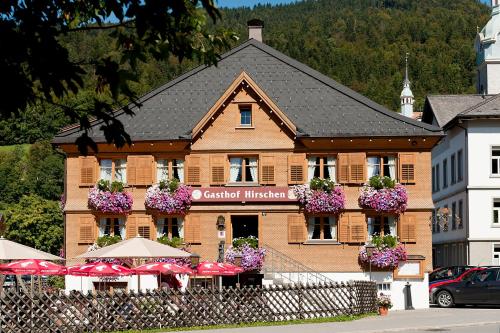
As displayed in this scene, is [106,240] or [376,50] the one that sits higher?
[376,50]

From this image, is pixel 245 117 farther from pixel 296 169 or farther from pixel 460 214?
pixel 460 214

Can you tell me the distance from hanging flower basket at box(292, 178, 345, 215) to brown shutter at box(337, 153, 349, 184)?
425 mm

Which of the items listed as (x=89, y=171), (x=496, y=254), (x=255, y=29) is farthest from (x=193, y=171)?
(x=496, y=254)

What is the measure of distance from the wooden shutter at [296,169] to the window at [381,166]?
2.70 metres

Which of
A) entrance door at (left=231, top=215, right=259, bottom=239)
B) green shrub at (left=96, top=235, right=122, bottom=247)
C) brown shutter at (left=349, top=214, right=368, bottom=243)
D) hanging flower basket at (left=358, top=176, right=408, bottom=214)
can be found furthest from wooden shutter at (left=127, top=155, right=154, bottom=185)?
hanging flower basket at (left=358, top=176, right=408, bottom=214)

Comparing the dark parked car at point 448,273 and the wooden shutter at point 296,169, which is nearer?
the wooden shutter at point 296,169

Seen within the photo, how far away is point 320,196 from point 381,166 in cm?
301

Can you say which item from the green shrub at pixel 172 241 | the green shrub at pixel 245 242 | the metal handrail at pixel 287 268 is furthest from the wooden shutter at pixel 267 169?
the green shrub at pixel 172 241

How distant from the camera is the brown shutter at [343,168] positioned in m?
43.1

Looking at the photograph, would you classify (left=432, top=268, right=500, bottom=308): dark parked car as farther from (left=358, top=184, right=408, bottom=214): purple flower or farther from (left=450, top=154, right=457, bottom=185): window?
(left=450, top=154, right=457, bottom=185): window

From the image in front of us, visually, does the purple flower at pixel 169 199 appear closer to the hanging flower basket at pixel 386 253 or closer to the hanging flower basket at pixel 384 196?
the hanging flower basket at pixel 384 196

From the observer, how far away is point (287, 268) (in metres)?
42.5

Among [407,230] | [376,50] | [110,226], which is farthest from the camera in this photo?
[376,50]

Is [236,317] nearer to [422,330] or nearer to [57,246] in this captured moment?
[422,330]
